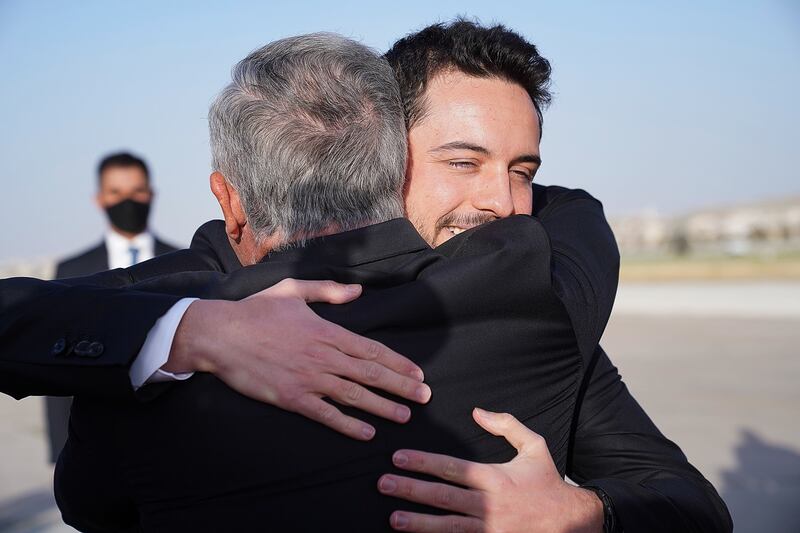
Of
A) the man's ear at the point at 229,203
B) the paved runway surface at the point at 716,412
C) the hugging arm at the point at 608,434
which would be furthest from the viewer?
the paved runway surface at the point at 716,412

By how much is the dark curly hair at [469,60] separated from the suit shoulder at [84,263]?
437 cm

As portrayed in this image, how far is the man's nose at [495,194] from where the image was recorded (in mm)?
2520

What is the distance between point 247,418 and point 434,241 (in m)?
1.28

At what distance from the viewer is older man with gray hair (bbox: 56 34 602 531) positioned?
151 cm

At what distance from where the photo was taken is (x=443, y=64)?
274 cm

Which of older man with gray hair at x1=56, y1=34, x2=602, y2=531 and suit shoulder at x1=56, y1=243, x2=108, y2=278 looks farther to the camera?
suit shoulder at x1=56, y1=243, x2=108, y2=278

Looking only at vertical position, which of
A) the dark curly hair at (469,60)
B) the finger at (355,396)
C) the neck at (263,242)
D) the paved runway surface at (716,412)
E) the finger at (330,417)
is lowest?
the paved runway surface at (716,412)

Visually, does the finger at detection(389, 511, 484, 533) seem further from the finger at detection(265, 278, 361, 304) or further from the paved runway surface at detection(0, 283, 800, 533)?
the paved runway surface at detection(0, 283, 800, 533)

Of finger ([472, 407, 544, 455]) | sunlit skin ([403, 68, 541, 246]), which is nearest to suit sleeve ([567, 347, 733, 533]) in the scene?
finger ([472, 407, 544, 455])

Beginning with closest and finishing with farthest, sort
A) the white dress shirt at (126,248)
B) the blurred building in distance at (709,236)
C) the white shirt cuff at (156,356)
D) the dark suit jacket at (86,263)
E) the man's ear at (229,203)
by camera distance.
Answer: the white shirt cuff at (156,356) → the man's ear at (229,203) → the dark suit jacket at (86,263) → the white dress shirt at (126,248) → the blurred building in distance at (709,236)

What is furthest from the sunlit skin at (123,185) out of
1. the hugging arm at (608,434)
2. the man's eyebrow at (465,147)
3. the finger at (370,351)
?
the finger at (370,351)

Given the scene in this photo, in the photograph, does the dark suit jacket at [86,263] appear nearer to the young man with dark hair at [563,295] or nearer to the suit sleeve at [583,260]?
the young man with dark hair at [563,295]

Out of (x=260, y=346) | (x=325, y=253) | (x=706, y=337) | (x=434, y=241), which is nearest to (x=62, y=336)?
(x=260, y=346)

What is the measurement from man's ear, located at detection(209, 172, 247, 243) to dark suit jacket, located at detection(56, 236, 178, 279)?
4813 millimetres
